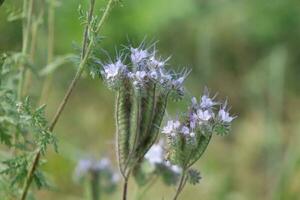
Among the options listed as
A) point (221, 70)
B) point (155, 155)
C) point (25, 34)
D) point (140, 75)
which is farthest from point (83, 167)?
point (221, 70)

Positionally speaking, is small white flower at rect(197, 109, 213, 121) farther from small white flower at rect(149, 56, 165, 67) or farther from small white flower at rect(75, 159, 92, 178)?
small white flower at rect(75, 159, 92, 178)

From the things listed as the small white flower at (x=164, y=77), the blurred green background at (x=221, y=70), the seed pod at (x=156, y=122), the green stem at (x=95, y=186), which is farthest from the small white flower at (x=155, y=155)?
the blurred green background at (x=221, y=70)

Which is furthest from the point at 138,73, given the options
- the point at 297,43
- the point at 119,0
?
the point at 297,43

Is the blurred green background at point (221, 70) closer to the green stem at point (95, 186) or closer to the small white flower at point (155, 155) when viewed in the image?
the green stem at point (95, 186)

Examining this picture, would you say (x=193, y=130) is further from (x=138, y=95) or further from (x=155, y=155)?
(x=155, y=155)

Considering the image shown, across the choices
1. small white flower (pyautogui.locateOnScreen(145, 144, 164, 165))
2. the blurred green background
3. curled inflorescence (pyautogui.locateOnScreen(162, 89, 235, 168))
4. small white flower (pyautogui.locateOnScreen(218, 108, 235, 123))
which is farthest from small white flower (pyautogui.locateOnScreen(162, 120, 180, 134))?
the blurred green background
